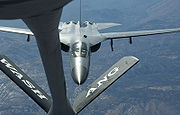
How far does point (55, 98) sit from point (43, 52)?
4986 mm

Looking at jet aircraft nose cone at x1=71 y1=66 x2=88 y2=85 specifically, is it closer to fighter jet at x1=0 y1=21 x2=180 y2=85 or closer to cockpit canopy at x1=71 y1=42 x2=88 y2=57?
fighter jet at x1=0 y1=21 x2=180 y2=85

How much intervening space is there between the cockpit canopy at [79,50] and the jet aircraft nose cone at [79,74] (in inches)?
98.3

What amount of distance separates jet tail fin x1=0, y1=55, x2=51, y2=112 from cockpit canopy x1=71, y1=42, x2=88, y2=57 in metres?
7.38

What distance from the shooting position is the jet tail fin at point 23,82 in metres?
18.7

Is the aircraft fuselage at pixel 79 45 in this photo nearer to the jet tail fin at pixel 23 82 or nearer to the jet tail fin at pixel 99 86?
the jet tail fin at pixel 99 86

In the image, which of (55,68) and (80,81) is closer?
(55,68)

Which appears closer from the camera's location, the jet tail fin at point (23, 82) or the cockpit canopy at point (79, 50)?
the jet tail fin at point (23, 82)

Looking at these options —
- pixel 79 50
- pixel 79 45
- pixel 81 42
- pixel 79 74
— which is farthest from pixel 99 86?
pixel 81 42

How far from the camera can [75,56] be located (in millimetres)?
25547

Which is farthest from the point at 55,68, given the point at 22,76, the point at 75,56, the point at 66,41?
the point at 66,41

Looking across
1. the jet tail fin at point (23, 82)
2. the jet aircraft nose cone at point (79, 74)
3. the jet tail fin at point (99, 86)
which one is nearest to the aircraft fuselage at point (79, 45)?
the jet aircraft nose cone at point (79, 74)

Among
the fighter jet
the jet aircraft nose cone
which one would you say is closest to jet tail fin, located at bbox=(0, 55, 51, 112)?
the jet aircraft nose cone

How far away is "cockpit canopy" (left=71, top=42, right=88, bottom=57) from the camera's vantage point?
1013 inches

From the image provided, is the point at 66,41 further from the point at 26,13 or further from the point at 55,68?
the point at 26,13
